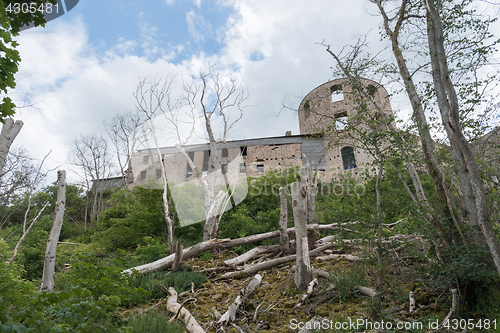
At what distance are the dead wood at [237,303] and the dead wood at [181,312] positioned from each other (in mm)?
480

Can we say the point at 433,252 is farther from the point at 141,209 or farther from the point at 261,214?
the point at 141,209

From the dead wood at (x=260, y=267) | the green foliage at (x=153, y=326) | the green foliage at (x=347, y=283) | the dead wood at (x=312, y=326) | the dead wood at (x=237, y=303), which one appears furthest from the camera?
the dead wood at (x=260, y=267)

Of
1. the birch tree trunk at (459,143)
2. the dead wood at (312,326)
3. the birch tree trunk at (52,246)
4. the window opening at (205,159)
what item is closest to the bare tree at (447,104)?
the birch tree trunk at (459,143)

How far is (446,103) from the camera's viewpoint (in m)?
4.29

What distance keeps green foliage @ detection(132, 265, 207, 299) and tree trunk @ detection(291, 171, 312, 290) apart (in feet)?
9.16

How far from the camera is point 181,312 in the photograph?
17.1ft

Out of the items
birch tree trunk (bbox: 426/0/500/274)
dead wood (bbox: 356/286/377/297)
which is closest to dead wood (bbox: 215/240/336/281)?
dead wood (bbox: 356/286/377/297)

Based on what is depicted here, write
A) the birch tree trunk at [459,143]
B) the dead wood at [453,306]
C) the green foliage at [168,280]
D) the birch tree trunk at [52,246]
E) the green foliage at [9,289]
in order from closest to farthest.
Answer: the green foliage at [9,289]
the birch tree trunk at [459,143]
the dead wood at [453,306]
the birch tree trunk at [52,246]
the green foliage at [168,280]

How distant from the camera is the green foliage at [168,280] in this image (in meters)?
6.52

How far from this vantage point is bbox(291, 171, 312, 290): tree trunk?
5.87 metres

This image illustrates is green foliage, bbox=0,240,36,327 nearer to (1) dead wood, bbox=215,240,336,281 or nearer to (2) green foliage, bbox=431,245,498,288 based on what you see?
(1) dead wood, bbox=215,240,336,281

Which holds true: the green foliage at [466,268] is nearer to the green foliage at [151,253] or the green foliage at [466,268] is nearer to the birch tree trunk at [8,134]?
the green foliage at [151,253]

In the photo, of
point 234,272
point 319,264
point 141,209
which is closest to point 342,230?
point 319,264

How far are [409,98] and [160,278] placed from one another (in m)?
7.65
